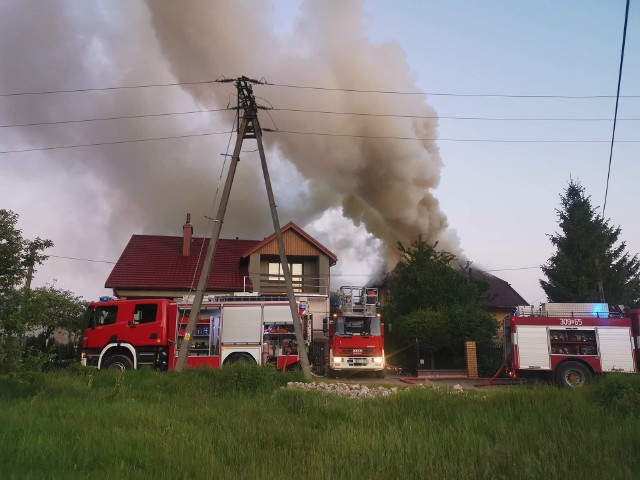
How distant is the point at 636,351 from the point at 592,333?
145 cm

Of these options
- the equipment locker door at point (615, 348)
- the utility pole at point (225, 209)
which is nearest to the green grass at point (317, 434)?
the utility pole at point (225, 209)

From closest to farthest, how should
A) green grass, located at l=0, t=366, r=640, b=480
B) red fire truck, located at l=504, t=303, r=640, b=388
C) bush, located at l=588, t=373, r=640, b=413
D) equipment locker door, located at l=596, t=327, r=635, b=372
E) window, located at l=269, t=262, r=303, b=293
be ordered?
1. green grass, located at l=0, t=366, r=640, b=480
2. bush, located at l=588, t=373, r=640, b=413
3. equipment locker door, located at l=596, t=327, r=635, b=372
4. red fire truck, located at l=504, t=303, r=640, b=388
5. window, located at l=269, t=262, r=303, b=293

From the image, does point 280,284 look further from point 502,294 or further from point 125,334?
point 502,294

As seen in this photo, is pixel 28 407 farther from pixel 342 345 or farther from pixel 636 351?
pixel 636 351

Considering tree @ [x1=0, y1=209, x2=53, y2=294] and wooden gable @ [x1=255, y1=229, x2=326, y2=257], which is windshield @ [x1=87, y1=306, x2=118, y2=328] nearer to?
tree @ [x1=0, y1=209, x2=53, y2=294]

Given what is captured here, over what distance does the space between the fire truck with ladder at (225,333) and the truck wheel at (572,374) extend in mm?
6296

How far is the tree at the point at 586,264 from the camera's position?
29625 millimetres

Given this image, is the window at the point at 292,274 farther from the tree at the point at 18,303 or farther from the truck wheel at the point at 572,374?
the tree at the point at 18,303

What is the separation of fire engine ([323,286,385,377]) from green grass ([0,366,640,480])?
8.75 metres

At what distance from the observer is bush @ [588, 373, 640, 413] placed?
28.4ft

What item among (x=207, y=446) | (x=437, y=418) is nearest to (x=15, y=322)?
(x=207, y=446)

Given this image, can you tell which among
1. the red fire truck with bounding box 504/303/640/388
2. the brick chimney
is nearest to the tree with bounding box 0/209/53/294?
the red fire truck with bounding box 504/303/640/388

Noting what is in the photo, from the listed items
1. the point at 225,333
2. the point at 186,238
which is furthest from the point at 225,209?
the point at 186,238

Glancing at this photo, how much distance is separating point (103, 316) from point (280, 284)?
14.0 meters
